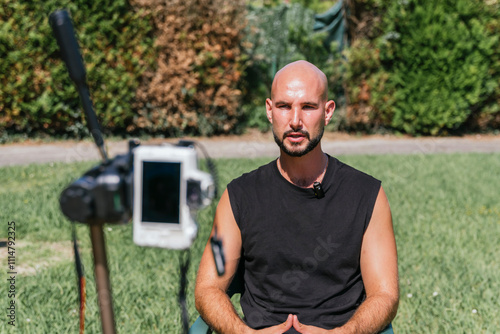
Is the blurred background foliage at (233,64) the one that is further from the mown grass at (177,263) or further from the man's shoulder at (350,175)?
the man's shoulder at (350,175)

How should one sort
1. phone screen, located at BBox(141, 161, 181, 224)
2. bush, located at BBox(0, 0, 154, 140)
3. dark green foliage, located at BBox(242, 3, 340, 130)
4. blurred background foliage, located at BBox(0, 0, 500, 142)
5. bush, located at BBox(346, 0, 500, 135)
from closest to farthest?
phone screen, located at BBox(141, 161, 181, 224) → bush, located at BBox(0, 0, 154, 140) → blurred background foliage, located at BBox(0, 0, 500, 142) → bush, located at BBox(346, 0, 500, 135) → dark green foliage, located at BBox(242, 3, 340, 130)

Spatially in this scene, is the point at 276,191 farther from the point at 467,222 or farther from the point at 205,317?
the point at 467,222

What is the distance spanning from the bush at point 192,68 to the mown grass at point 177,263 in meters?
3.34

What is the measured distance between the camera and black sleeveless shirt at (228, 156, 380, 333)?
6.73 feet

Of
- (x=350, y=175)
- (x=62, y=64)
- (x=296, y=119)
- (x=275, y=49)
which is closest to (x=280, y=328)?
(x=350, y=175)

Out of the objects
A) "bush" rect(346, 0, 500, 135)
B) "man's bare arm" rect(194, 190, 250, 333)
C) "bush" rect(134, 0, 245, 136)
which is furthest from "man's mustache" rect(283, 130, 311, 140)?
"bush" rect(346, 0, 500, 135)

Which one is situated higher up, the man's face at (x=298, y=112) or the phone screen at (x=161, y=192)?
the phone screen at (x=161, y=192)

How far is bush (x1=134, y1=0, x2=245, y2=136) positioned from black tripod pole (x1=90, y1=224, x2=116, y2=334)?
8.90 m

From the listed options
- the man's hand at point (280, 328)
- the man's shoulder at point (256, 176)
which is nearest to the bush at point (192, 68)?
the man's shoulder at point (256, 176)

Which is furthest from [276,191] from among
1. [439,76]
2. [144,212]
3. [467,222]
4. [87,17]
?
[439,76]

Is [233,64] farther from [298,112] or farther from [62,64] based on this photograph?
[298,112]

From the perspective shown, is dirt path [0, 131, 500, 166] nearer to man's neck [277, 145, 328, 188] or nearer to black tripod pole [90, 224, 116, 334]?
man's neck [277, 145, 328, 188]

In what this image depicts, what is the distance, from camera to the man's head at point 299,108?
1.95 meters

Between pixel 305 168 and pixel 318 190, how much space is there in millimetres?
116
